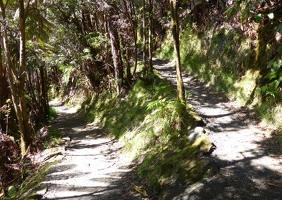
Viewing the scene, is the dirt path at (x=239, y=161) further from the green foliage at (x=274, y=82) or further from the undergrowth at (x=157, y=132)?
the green foliage at (x=274, y=82)

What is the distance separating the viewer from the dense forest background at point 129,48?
23.0ft

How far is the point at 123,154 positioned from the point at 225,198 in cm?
451

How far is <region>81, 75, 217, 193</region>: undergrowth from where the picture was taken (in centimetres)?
534

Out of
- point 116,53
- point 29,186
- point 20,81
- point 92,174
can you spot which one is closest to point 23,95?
point 20,81

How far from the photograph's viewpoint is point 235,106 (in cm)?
772

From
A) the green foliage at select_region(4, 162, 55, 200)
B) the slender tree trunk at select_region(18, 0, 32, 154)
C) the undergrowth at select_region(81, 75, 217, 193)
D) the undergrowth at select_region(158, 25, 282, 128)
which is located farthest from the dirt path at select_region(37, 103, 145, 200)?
the undergrowth at select_region(158, 25, 282, 128)

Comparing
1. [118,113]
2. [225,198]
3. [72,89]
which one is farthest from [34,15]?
[72,89]

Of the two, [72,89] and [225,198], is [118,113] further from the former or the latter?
[72,89]

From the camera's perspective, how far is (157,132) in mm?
7277

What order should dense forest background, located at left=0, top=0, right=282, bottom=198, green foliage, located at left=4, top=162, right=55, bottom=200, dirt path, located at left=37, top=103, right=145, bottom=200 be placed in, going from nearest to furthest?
dirt path, located at left=37, top=103, right=145, bottom=200 → green foliage, located at left=4, top=162, right=55, bottom=200 → dense forest background, located at left=0, top=0, right=282, bottom=198

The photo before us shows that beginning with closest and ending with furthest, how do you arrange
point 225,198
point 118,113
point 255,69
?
point 225,198, point 255,69, point 118,113

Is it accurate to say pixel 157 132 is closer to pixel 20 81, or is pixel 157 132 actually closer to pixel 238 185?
pixel 238 185

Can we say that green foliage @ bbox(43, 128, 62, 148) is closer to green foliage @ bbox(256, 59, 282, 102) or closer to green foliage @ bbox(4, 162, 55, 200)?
green foliage @ bbox(4, 162, 55, 200)

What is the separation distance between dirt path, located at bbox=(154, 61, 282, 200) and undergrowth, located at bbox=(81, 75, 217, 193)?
362mm
